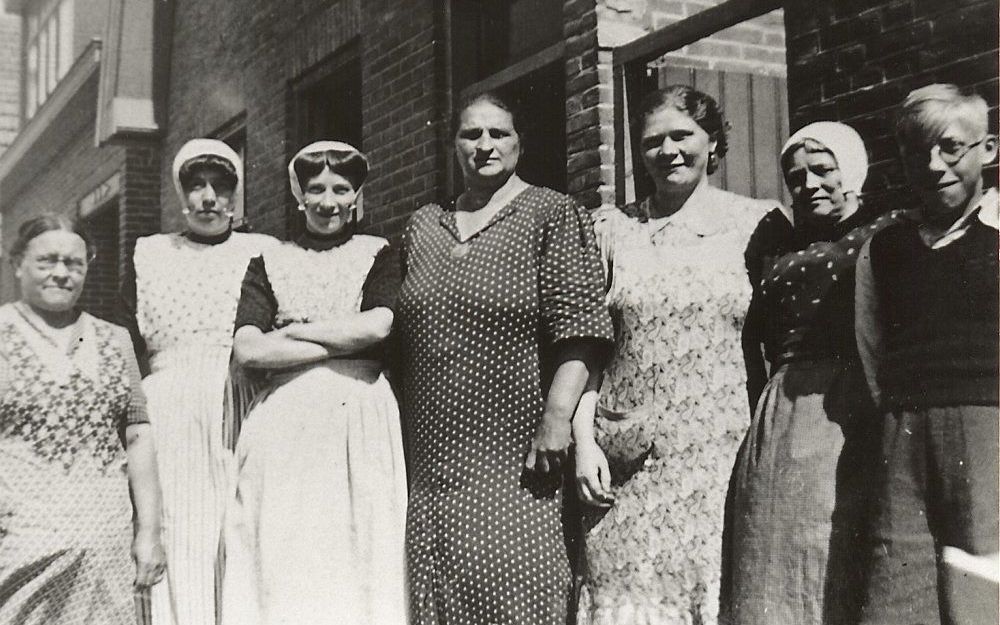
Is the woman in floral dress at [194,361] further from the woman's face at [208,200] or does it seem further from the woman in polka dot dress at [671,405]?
the woman in polka dot dress at [671,405]

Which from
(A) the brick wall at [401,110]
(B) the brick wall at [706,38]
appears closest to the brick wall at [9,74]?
(A) the brick wall at [401,110]

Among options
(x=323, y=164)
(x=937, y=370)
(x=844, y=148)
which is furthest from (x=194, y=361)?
(x=937, y=370)

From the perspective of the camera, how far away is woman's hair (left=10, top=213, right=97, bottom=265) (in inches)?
126

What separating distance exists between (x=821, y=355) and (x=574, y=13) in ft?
7.52

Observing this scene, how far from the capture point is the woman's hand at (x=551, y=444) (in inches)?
115

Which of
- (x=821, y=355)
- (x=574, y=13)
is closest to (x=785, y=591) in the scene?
(x=821, y=355)

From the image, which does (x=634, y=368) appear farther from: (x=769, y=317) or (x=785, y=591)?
(x=785, y=591)

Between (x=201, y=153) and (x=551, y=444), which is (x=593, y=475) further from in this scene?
(x=201, y=153)

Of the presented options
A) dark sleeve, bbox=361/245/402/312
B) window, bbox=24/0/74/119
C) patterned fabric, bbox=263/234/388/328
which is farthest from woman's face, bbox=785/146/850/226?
window, bbox=24/0/74/119

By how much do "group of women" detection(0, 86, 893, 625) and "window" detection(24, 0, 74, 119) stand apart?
1095 centimetres

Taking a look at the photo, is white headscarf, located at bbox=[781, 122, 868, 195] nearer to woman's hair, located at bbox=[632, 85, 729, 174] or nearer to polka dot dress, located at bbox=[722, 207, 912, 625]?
polka dot dress, located at bbox=[722, 207, 912, 625]

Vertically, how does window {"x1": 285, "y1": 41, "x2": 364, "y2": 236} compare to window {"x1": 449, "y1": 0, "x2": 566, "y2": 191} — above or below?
above

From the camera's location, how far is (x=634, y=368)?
2.96 metres

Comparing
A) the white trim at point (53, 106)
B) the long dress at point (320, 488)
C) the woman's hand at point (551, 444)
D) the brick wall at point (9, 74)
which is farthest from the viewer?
the brick wall at point (9, 74)
